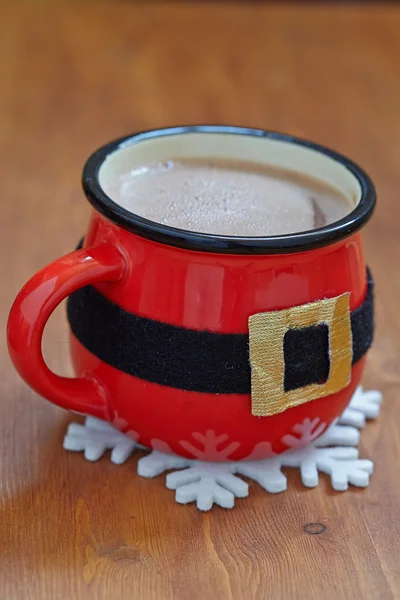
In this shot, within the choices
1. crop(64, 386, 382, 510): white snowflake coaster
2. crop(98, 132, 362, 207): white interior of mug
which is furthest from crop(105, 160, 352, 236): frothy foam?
crop(64, 386, 382, 510): white snowflake coaster

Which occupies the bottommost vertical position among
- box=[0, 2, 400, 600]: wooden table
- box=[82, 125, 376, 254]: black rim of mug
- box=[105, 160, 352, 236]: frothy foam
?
box=[0, 2, 400, 600]: wooden table

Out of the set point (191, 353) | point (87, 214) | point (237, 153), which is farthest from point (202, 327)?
point (87, 214)

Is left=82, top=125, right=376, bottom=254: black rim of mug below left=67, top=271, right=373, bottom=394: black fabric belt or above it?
above

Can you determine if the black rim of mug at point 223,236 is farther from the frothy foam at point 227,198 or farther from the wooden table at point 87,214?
the wooden table at point 87,214

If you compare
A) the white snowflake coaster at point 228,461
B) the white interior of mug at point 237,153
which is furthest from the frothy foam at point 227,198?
the white snowflake coaster at point 228,461

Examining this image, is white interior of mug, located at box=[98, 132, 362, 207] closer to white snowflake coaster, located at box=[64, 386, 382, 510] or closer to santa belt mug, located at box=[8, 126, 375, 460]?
santa belt mug, located at box=[8, 126, 375, 460]

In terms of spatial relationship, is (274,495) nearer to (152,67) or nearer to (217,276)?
(217,276)

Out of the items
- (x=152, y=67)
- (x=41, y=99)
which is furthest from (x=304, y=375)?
(x=152, y=67)
